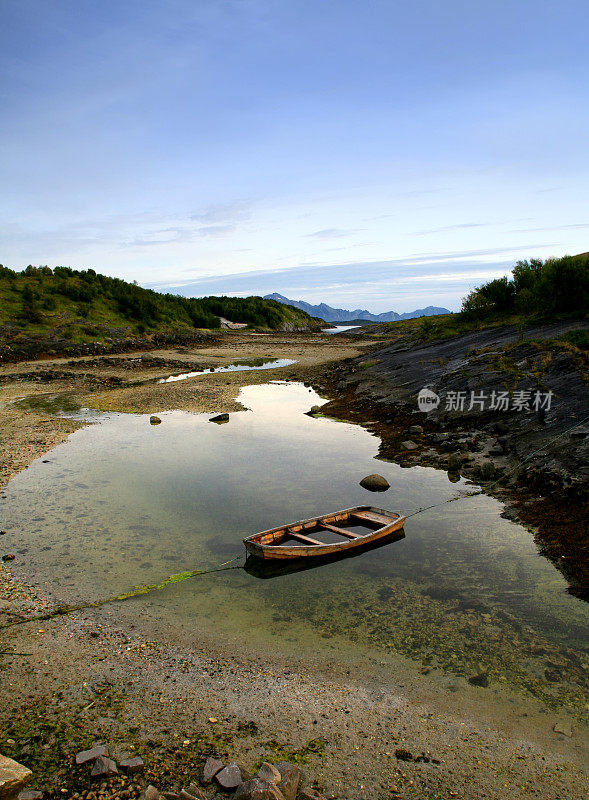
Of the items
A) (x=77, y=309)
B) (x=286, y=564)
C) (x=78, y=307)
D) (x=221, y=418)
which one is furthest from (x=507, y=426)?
(x=78, y=307)

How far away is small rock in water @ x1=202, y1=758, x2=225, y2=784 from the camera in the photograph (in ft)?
19.7

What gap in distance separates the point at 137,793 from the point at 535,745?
5244 mm

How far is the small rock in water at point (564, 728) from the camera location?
6934 mm

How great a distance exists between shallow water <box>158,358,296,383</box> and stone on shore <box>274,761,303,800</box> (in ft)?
129

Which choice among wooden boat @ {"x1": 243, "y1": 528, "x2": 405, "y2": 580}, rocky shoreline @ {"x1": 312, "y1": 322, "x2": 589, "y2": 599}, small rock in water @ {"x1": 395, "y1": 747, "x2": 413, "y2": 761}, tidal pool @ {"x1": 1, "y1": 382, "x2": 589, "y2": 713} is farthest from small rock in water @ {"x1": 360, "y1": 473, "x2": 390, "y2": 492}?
small rock in water @ {"x1": 395, "y1": 747, "x2": 413, "y2": 761}

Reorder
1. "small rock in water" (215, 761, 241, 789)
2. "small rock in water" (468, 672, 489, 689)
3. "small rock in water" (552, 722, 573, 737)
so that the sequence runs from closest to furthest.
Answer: "small rock in water" (215, 761, 241, 789) < "small rock in water" (552, 722, 573, 737) < "small rock in water" (468, 672, 489, 689)

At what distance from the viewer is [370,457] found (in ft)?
69.8

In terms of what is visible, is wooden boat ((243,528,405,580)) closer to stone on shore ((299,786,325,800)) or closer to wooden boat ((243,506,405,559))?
wooden boat ((243,506,405,559))

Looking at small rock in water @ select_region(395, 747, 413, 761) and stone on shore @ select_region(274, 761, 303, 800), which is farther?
small rock in water @ select_region(395, 747, 413, 761)

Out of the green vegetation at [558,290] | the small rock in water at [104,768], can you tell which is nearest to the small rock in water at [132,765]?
the small rock in water at [104,768]

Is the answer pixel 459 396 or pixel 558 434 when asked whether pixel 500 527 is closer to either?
pixel 558 434

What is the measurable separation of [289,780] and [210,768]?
1.06 m

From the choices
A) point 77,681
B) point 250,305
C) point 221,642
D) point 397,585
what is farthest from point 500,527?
point 250,305

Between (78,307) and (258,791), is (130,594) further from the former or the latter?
(78,307)
